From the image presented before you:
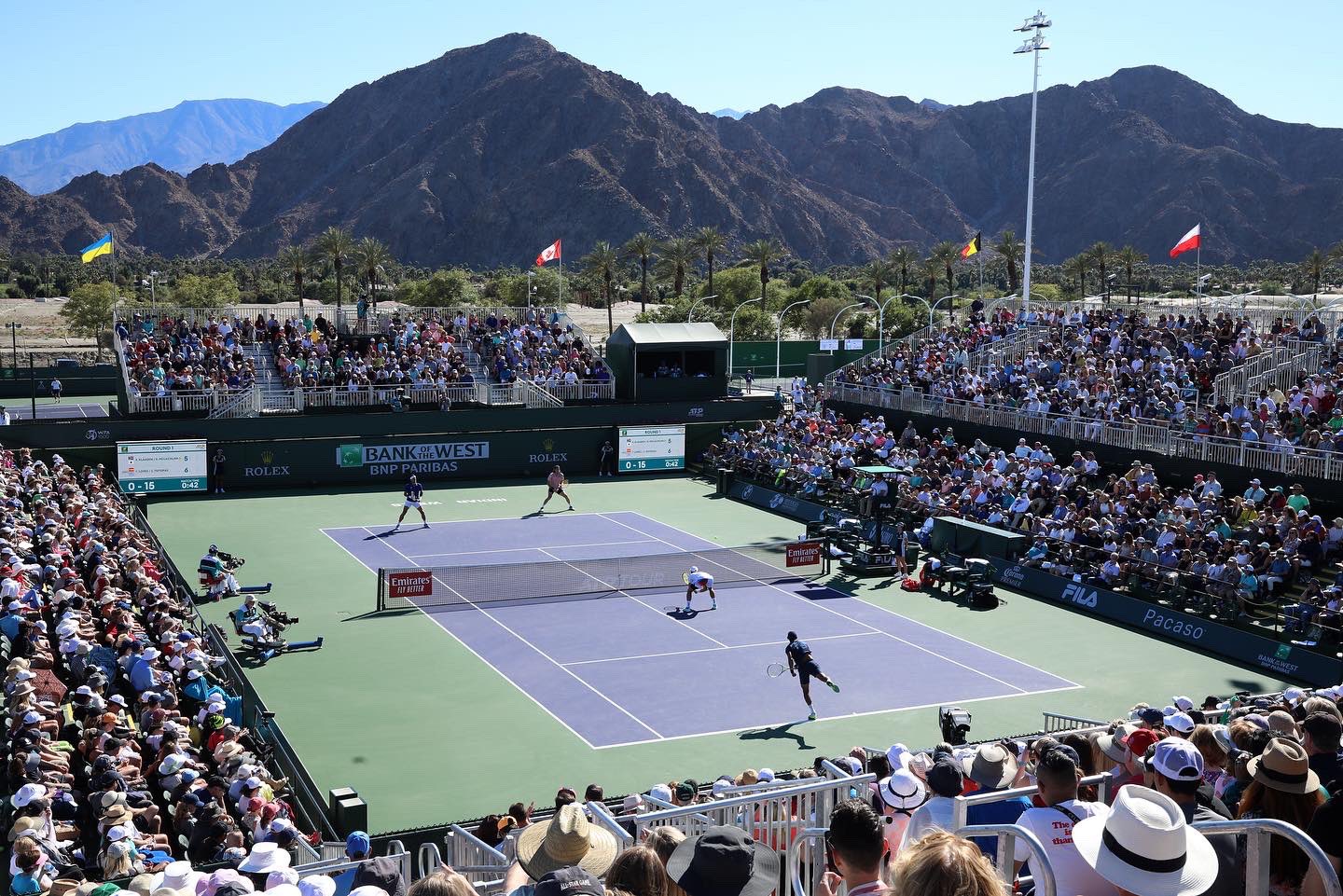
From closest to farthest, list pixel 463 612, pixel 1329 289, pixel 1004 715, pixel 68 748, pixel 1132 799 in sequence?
1. pixel 1132 799
2. pixel 68 748
3. pixel 1004 715
4. pixel 463 612
5. pixel 1329 289

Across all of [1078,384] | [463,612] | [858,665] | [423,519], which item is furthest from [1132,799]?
[1078,384]

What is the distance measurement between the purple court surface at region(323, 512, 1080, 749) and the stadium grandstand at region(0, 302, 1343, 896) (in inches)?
4.6

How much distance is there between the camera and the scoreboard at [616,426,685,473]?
46.5 meters

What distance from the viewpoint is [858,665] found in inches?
957

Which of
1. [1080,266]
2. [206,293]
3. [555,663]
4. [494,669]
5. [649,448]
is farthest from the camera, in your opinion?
[206,293]

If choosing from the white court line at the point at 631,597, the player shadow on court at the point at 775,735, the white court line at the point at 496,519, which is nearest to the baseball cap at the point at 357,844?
the player shadow on court at the point at 775,735

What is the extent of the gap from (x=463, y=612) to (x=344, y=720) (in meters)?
7.24

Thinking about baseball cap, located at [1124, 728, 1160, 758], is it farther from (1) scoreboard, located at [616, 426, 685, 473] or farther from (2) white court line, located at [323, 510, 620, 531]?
(1) scoreboard, located at [616, 426, 685, 473]

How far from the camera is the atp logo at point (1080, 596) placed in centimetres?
2858

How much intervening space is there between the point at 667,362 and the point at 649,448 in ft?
17.7

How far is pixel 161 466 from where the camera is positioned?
132 feet

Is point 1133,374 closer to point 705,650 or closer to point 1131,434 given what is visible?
point 1131,434

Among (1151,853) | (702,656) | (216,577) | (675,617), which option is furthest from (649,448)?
(1151,853)

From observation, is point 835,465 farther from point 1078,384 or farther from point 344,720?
point 344,720
